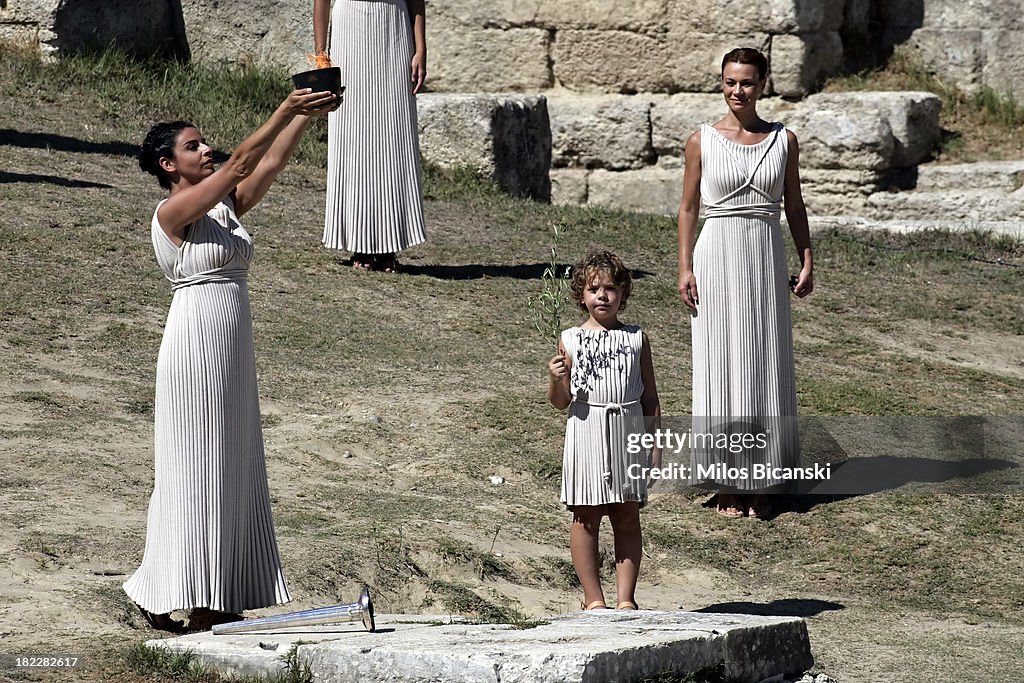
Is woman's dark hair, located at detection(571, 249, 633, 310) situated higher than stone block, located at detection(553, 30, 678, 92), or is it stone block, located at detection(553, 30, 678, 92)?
stone block, located at detection(553, 30, 678, 92)

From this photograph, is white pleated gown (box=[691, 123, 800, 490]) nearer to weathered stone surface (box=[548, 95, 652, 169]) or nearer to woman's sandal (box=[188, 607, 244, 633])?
woman's sandal (box=[188, 607, 244, 633])

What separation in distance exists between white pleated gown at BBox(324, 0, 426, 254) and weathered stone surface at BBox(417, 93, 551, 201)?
2457 millimetres

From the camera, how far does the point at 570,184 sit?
42.2 ft

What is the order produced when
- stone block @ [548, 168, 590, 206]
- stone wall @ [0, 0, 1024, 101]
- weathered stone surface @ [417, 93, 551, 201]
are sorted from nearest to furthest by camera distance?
weathered stone surface @ [417, 93, 551, 201] → stone wall @ [0, 0, 1024, 101] → stone block @ [548, 168, 590, 206]

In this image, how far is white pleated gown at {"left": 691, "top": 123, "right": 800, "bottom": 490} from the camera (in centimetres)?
611

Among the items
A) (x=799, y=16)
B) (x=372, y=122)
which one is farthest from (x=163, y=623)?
(x=799, y=16)

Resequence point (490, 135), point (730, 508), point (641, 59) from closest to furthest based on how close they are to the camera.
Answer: point (730, 508) < point (490, 135) < point (641, 59)

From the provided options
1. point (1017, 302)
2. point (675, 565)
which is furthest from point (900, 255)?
point (675, 565)

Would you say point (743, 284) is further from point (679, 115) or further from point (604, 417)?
point (679, 115)

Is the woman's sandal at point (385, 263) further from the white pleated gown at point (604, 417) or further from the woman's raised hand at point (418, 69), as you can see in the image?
the white pleated gown at point (604, 417)

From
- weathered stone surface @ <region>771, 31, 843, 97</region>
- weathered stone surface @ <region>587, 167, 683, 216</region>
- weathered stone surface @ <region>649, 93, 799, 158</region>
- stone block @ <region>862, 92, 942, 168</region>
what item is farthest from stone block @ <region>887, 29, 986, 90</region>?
weathered stone surface @ <region>587, 167, 683, 216</region>

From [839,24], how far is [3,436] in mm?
8114

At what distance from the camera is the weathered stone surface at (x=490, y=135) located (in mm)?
11430

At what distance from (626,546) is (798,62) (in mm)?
7697
